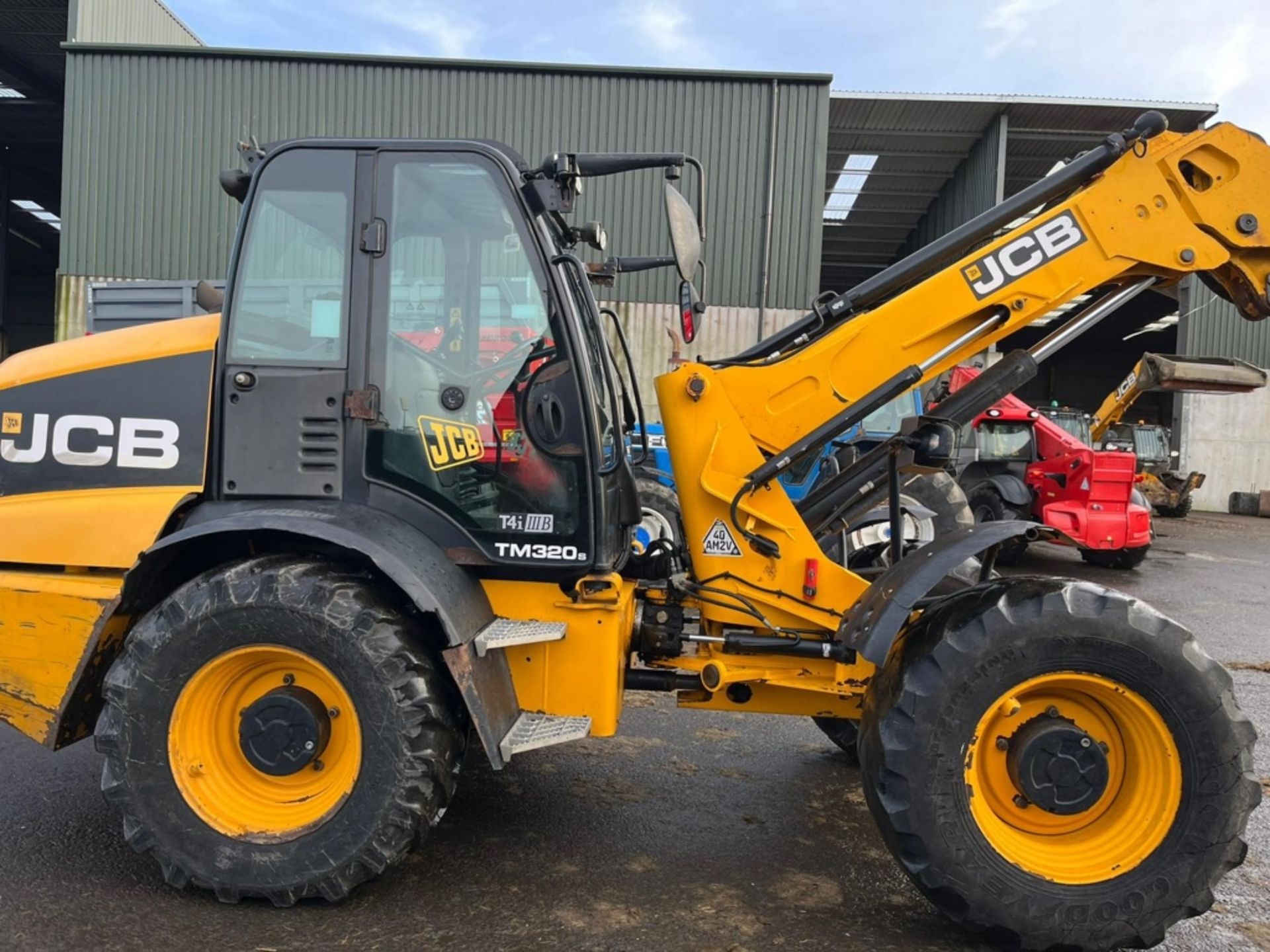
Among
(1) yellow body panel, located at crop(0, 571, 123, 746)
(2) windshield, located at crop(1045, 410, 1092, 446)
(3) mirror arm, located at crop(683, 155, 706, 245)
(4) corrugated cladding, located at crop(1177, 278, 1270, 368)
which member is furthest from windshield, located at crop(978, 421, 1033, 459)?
(4) corrugated cladding, located at crop(1177, 278, 1270, 368)

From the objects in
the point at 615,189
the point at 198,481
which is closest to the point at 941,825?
the point at 198,481

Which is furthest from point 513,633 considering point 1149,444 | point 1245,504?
point 1245,504

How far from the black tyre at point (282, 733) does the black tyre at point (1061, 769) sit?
1506 mm

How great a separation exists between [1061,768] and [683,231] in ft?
6.97

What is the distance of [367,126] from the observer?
1725 cm

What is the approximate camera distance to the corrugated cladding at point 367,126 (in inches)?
672

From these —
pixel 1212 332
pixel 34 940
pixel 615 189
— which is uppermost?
pixel 615 189

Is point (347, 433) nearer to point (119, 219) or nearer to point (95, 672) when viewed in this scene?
point (95, 672)

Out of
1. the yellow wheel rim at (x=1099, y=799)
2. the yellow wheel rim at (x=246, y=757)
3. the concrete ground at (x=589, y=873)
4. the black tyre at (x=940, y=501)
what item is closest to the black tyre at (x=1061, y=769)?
the yellow wheel rim at (x=1099, y=799)

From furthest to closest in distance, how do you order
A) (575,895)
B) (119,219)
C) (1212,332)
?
(1212,332) → (119,219) → (575,895)

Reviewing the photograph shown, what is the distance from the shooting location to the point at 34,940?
2771 mm

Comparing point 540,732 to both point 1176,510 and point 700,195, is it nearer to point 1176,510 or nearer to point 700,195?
point 700,195

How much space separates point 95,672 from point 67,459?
770 millimetres

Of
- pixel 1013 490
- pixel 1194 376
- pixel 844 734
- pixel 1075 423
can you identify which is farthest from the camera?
pixel 1075 423
